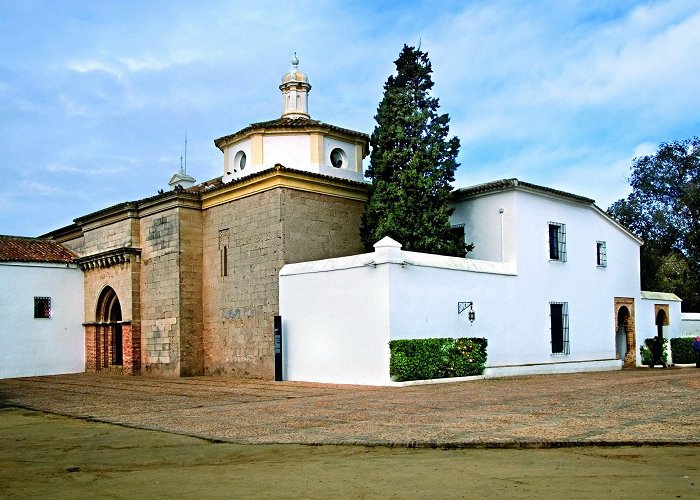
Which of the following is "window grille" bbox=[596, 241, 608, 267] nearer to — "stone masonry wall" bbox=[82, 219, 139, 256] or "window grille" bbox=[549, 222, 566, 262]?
"window grille" bbox=[549, 222, 566, 262]

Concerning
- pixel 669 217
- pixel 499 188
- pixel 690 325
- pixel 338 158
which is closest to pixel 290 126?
pixel 338 158

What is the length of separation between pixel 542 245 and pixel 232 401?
11589 millimetres


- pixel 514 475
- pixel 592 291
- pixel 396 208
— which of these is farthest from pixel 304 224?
pixel 514 475

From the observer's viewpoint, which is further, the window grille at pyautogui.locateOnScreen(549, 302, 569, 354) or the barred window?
the window grille at pyautogui.locateOnScreen(549, 302, 569, 354)

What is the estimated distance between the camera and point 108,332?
2572 cm

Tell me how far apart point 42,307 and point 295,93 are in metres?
11.7

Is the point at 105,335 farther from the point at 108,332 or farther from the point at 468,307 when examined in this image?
the point at 468,307

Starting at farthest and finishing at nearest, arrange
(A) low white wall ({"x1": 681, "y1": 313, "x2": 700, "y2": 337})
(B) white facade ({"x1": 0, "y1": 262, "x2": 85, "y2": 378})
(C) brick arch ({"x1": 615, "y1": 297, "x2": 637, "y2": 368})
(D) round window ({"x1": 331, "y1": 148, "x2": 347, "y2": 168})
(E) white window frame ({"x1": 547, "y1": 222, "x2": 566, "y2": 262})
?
(A) low white wall ({"x1": 681, "y1": 313, "x2": 700, "y2": 337}) < (C) brick arch ({"x1": 615, "y1": 297, "x2": 637, "y2": 368}) < (B) white facade ({"x1": 0, "y1": 262, "x2": 85, "y2": 378}) < (D) round window ({"x1": 331, "y1": 148, "x2": 347, "y2": 168}) < (E) white window frame ({"x1": 547, "y1": 222, "x2": 566, "y2": 262})

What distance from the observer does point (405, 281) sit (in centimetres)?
1714

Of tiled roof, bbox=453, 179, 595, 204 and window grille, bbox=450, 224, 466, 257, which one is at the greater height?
tiled roof, bbox=453, 179, 595, 204

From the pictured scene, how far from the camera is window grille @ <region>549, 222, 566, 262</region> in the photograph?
72.5ft

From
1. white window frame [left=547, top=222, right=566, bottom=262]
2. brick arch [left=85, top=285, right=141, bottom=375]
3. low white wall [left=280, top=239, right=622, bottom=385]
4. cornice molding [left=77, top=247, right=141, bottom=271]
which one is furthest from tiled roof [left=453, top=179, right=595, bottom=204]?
brick arch [left=85, top=285, right=141, bottom=375]

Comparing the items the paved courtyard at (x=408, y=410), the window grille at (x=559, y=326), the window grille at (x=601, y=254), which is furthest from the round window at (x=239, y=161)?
the window grille at (x=601, y=254)

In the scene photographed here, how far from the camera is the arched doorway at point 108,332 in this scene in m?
25.5
